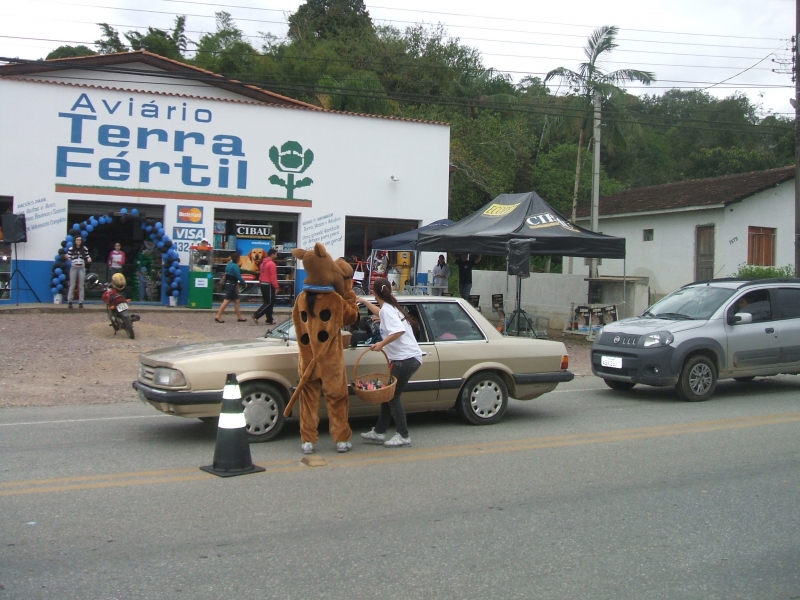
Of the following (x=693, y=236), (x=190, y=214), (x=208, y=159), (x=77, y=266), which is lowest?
(x=77, y=266)

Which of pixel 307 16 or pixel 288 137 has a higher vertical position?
pixel 307 16

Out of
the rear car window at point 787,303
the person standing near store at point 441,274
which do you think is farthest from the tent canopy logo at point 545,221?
the rear car window at point 787,303

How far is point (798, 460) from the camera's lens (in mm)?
7699

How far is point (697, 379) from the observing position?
11203 millimetres

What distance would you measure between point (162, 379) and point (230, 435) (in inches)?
54.7

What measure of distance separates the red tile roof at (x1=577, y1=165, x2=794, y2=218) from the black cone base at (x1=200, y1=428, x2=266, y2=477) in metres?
22.8

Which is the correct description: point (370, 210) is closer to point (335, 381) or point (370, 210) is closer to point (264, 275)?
point (264, 275)

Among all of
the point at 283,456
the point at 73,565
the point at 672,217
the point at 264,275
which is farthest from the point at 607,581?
the point at 672,217

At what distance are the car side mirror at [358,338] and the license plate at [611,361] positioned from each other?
4.52 m

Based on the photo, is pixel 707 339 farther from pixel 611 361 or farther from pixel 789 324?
pixel 789 324

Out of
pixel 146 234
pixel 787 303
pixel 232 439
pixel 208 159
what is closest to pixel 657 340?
pixel 787 303

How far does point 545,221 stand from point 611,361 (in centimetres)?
648

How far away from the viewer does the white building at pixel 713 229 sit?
86.8ft

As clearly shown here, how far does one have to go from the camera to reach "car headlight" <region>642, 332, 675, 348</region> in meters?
11.0
